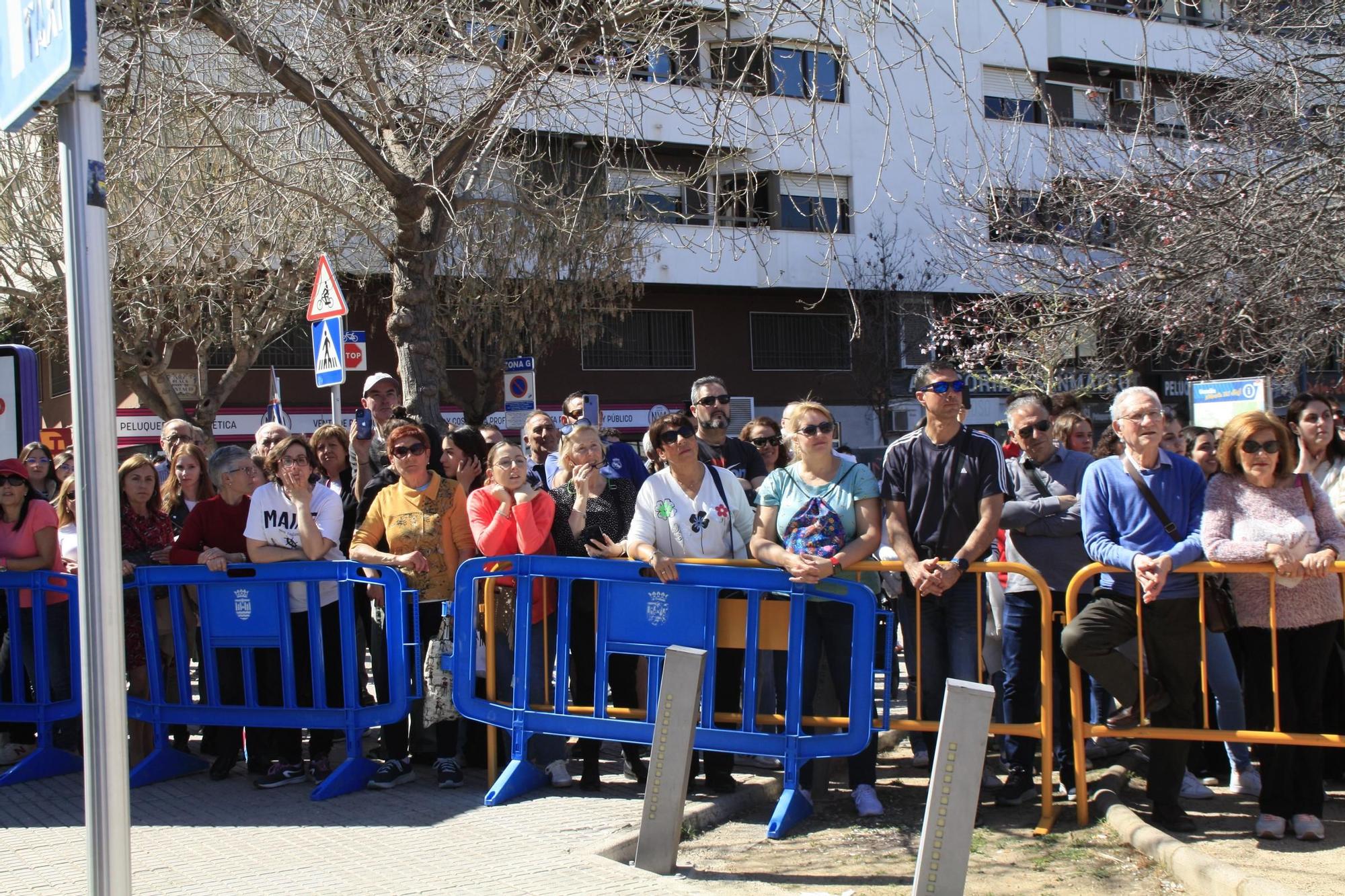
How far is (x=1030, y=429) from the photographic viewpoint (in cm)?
669

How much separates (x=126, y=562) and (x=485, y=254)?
640 inches

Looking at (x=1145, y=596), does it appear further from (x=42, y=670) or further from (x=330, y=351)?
(x=330, y=351)

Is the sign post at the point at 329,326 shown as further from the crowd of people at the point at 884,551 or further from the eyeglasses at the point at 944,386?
the eyeglasses at the point at 944,386

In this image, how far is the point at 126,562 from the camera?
22.5 ft

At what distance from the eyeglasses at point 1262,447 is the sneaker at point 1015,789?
1841 mm

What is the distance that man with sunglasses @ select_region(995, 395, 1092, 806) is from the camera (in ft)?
19.5

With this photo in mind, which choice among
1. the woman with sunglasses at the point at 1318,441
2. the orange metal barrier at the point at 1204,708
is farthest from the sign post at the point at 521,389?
the orange metal barrier at the point at 1204,708

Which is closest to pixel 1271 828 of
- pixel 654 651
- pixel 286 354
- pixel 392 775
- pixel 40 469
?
pixel 654 651

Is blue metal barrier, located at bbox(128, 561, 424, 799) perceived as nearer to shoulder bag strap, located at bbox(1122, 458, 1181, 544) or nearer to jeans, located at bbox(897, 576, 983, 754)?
jeans, located at bbox(897, 576, 983, 754)

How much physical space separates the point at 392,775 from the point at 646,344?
2496 centimetres

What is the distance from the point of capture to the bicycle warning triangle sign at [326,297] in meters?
9.84

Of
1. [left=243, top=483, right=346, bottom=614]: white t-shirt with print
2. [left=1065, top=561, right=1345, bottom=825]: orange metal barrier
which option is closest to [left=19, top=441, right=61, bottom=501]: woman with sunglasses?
[left=243, top=483, right=346, bottom=614]: white t-shirt with print

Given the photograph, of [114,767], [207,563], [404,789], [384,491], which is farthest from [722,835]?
[114,767]

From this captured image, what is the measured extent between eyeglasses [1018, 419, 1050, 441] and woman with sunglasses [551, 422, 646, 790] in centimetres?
Result: 215
